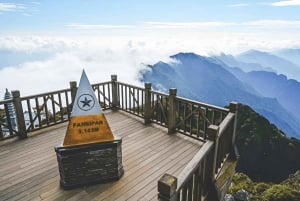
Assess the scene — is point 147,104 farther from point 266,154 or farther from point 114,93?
point 266,154

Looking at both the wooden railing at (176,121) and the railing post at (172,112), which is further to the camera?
the railing post at (172,112)

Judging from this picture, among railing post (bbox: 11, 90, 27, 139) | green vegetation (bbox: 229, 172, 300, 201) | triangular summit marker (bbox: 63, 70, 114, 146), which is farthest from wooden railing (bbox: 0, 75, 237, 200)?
green vegetation (bbox: 229, 172, 300, 201)

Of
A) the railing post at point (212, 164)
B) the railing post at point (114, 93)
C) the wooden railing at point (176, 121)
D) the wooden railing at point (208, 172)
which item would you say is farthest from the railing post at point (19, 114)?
the railing post at point (212, 164)

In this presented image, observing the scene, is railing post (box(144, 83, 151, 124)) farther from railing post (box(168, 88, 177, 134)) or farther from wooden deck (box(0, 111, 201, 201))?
railing post (box(168, 88, 177, 134))

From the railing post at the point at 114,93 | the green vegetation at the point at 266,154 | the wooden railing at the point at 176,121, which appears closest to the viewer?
the wooden railing at the point at 176,121

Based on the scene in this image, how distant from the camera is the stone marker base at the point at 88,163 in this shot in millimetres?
3600

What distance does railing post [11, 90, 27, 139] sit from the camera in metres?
5.27

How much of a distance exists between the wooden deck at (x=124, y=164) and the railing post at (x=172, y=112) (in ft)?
0.76

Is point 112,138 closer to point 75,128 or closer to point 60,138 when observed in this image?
point 75,128

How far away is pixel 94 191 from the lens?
364 cm

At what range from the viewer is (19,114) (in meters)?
5.48

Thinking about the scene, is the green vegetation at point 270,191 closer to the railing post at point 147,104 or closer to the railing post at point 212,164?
the railing post at point 147,104

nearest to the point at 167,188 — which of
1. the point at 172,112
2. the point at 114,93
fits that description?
the point at 172,112

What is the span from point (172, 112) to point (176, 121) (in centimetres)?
31
